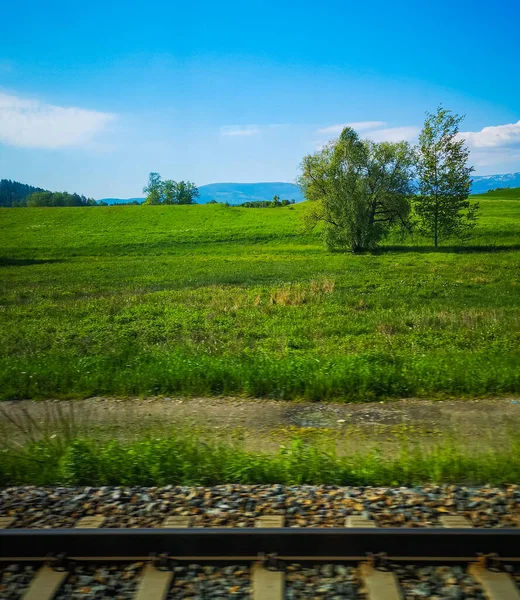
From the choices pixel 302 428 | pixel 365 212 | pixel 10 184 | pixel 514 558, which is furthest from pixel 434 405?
pixel 10 184

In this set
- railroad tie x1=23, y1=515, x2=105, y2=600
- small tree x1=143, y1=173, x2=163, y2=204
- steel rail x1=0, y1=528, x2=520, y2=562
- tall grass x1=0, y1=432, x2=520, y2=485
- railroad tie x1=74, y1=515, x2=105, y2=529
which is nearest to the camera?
railroad tie x1=23, y1=515, x2=105, y2=600

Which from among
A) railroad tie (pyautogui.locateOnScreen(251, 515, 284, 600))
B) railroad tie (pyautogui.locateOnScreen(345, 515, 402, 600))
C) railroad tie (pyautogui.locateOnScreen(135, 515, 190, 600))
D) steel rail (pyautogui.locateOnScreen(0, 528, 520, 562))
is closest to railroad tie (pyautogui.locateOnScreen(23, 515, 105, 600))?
steel rail (pyautogui.locateOnScreen(0, 528, 520, 562))

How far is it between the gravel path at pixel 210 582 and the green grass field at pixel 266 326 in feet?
16.8

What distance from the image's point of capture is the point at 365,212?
4694 cm

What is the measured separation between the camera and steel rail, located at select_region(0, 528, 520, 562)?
4.08 meters

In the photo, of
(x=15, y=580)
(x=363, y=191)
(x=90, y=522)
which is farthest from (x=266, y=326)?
(x=363, y=191)

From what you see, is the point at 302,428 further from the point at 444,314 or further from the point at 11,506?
the point at 444,314

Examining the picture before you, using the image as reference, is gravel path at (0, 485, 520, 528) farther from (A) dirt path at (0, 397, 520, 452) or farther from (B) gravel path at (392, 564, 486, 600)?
(A) dirt path at (0, 397, 520, 452)

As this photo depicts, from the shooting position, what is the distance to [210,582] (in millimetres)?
3832

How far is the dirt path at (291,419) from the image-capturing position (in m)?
7.23

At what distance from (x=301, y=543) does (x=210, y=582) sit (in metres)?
0.82

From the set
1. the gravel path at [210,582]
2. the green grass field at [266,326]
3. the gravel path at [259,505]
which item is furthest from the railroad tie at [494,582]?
the green grass field at [266,326]

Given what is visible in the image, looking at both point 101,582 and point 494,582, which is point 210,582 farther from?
point 494,582

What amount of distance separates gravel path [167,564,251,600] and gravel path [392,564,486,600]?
1243 mm
